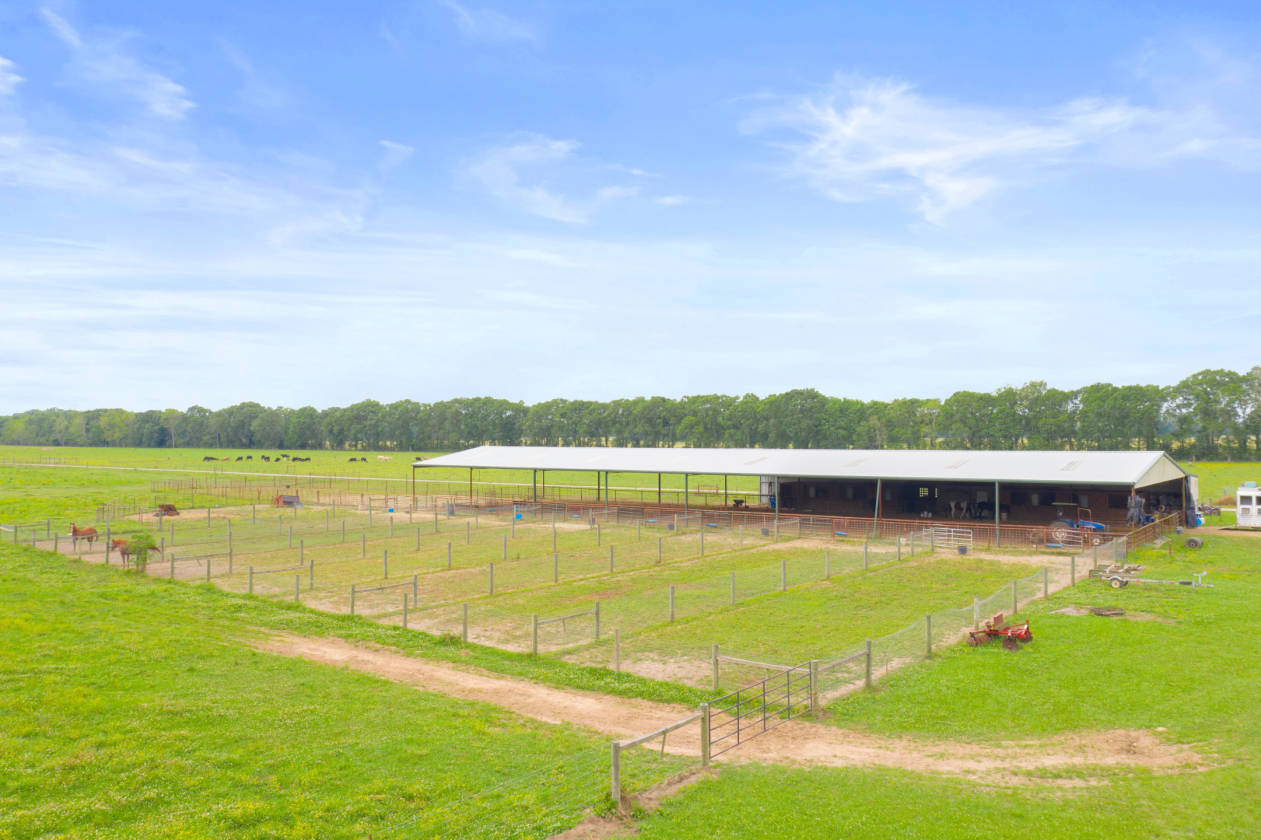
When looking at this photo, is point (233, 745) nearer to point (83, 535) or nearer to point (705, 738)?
point (705, 738)

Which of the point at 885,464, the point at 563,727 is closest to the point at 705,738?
the point at 563,727

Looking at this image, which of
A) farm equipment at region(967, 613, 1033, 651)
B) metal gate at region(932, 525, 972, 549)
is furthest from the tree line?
farm equipment at region(967, 613, 1033, 651)

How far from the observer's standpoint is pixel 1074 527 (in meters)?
43.5

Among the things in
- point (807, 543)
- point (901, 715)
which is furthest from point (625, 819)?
point (807, 543)

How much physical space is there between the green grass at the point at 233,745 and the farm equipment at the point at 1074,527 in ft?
103

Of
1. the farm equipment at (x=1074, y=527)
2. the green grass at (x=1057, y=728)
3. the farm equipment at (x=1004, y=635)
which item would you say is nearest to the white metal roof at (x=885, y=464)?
the farm equipment at (x=1074, y=527)

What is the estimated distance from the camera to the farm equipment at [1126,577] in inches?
1097

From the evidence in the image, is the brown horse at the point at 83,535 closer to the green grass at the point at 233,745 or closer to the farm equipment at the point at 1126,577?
the green grass at the point at 233,745

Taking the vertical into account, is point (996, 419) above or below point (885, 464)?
above

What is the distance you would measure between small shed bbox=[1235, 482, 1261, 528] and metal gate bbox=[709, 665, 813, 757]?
142 feet

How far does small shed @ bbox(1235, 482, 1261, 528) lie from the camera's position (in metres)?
46.0

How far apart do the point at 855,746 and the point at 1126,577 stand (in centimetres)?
2115

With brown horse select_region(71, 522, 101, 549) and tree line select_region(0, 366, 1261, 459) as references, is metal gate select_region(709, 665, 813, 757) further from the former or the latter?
tree line select_region(0, 366, 1261, 459)

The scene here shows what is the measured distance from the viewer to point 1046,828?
34.7 feet
